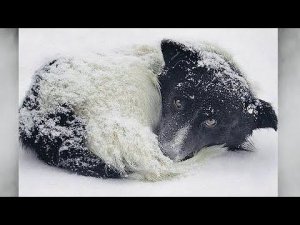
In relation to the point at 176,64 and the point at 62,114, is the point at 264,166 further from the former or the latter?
the point at 62,114

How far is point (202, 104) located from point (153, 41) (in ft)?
1.53

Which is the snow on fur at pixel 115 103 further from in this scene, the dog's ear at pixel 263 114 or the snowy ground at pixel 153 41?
the dog's ear at pixel 263 114

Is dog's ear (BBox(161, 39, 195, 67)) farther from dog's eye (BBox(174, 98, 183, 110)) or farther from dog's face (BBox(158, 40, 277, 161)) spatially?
dog's eye (BBox(174, 98, 183, 110))

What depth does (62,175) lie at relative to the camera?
3.38 metres

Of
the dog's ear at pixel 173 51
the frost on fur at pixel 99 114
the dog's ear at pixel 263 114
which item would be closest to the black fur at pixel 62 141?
the frost on fur at pixel 99 114

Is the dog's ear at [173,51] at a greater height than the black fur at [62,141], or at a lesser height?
greater

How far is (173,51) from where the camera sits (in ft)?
11.1

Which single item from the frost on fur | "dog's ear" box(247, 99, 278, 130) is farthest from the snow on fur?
"dog's ear" box(247, 99, 278, 130)

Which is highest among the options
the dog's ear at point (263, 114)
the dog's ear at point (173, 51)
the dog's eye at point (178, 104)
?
the dog's ear at point (173, 51)

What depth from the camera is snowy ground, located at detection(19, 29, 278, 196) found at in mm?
3375

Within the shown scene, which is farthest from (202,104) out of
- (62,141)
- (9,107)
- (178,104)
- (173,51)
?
(9,107)

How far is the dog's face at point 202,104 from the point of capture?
10.9ft

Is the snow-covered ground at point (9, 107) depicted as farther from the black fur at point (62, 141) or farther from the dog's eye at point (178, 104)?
the dog's eye at point (178, 104)
